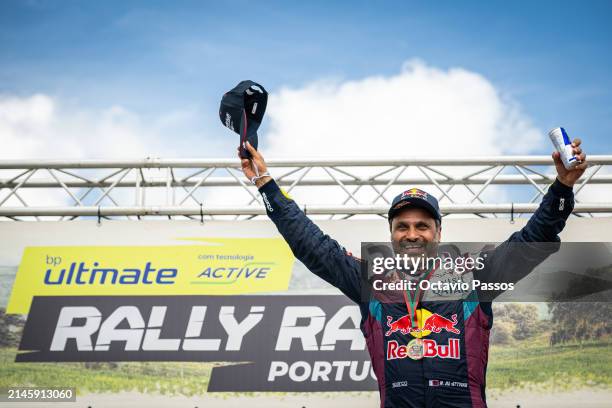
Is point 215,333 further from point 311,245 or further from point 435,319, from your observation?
point 435,319

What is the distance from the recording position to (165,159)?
798 centimetres

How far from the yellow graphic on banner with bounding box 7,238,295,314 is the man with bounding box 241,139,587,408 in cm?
497

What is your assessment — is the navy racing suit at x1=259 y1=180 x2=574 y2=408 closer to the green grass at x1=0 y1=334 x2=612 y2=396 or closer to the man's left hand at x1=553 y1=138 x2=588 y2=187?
the man's left hand at x1=553 y1=138 x2=588 y2=187

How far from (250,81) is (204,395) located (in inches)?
207

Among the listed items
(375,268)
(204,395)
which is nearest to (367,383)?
(204,395)

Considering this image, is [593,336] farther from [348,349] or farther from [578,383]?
[348,349]

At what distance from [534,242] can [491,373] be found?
533cm

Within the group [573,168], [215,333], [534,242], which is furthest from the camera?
[215,333]

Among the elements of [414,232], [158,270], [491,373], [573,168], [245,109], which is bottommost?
[414,232]

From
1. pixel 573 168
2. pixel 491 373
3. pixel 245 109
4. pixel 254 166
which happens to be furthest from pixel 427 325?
pixel 491 373

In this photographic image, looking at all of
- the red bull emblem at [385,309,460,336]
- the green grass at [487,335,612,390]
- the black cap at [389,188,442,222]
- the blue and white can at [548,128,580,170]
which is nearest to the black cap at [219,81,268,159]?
the black cap at [389,188,442,222]

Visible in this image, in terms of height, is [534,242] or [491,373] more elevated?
[491,373]

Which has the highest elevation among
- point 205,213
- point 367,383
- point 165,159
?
point 165,159

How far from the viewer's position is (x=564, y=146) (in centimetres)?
258
